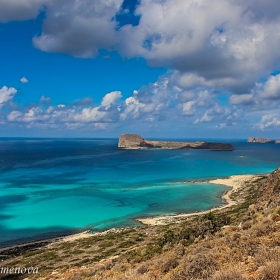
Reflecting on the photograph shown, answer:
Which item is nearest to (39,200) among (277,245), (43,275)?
(43,275)

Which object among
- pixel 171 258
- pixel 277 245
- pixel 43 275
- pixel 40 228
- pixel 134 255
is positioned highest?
pixel 277 245

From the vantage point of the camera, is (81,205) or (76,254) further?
(81,205)

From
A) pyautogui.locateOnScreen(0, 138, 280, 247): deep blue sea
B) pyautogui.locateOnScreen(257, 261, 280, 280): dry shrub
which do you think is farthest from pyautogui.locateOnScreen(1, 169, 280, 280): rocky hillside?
pyautogui.locateOnScreen(0, 138, 280, 247): deep blue sea

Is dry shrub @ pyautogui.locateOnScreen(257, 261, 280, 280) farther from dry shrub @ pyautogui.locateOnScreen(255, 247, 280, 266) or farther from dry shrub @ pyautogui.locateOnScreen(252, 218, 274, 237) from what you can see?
dry shrub @ pyautogui.locateOnScreen(252, 218, 274, 237)

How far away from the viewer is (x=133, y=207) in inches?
1766

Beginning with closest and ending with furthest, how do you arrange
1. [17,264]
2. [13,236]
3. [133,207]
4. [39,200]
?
[17,264], [13,236], [133,207], [39,200]

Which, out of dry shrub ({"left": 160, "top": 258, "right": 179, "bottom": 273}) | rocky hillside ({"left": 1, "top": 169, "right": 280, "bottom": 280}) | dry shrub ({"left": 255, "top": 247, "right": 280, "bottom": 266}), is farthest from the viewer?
dry shrub ({"left": 160, "top": 258, "right": 179, "bottom": 273})

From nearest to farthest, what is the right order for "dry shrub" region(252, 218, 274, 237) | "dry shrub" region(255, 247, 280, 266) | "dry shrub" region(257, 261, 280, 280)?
"dry shrub" region(257, 261, 280, 280)
"dry shrub" region(255, 247, 280, 266)
"dry shrub" region(252, 218, 274, 237)

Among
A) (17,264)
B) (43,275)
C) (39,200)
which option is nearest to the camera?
(43,275)

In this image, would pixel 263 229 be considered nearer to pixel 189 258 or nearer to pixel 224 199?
pixel 189 258

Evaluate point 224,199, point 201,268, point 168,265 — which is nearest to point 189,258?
point 168,265

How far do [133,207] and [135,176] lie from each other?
32043mm

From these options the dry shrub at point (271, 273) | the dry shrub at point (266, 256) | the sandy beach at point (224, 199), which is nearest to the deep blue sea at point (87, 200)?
the sandy beach at point (224, 199)

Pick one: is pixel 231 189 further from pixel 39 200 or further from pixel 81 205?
pixel 39 200
